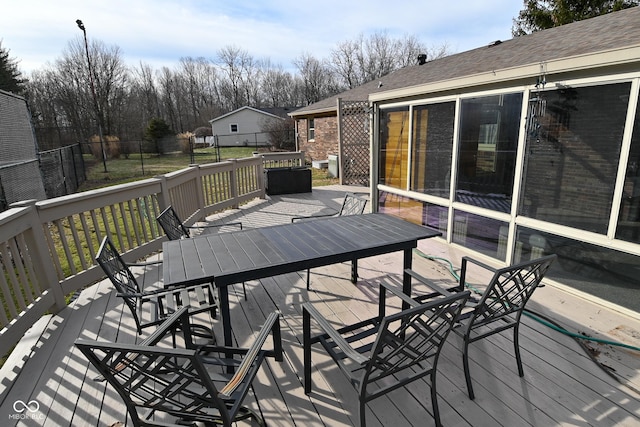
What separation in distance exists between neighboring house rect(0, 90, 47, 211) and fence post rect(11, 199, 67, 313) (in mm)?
3843

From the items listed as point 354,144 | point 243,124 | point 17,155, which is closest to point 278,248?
point 354,144

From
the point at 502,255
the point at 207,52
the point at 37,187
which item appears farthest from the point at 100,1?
the point at 207,52

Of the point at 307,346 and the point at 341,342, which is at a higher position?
the point at 341,342

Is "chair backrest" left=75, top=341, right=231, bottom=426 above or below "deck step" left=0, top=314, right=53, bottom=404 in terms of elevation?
above

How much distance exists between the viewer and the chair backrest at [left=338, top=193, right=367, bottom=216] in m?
3.73

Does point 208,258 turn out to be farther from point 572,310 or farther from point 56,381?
point 572,310

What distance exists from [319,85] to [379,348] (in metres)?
37.8

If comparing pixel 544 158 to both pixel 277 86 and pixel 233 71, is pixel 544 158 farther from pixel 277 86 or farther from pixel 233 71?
pixel 233 71

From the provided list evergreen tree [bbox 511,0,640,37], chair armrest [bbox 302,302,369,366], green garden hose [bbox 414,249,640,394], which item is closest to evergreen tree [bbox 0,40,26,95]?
chair armrest [bbox 302,302,369,366]

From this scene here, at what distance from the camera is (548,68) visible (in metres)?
2.83

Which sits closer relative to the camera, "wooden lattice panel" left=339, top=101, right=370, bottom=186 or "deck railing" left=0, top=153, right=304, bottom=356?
"deck railing" left=0, top=153, right=304, bottom=356

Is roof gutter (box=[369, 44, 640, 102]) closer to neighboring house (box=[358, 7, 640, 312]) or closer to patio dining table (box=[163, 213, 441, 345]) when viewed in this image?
neighboring house (box=[358, 7, 640, 312])

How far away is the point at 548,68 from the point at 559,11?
11835 mm

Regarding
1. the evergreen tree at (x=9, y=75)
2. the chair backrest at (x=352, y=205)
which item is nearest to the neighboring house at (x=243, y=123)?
the evergreen tree at (x=9, y=75)
